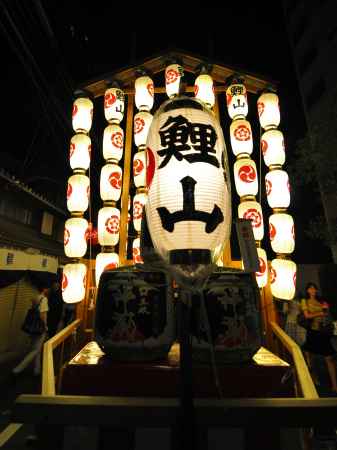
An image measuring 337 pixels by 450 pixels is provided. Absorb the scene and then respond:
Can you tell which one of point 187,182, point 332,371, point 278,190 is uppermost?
point 278,190

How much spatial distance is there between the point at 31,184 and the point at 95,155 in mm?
5658

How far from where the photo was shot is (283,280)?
499 cm

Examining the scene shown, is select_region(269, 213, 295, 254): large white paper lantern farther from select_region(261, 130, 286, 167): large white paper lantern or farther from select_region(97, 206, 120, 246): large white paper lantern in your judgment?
select_region(97, 206, 120, 246): large white paper lantern

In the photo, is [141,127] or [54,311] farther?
[54,311]

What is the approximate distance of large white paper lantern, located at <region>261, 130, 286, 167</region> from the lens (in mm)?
5530

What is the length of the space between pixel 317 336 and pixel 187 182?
18.8 ft

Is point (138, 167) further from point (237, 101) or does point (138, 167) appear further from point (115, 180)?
point (237, 101)

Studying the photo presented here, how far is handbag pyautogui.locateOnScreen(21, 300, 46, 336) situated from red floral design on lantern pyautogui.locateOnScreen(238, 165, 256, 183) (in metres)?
6.58

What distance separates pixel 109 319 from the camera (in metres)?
2.62

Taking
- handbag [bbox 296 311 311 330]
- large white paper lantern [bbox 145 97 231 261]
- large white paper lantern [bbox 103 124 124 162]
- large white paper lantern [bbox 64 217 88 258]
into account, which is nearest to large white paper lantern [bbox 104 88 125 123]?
large white paper lantern [bbox 103 124 124 162]

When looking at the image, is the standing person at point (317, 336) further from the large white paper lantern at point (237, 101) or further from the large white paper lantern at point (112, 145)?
→ the large white paper lantern at point (112, 145)

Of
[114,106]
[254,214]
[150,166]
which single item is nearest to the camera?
[150,166]

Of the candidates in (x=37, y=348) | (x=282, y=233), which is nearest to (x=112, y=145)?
(x=282, y=233)

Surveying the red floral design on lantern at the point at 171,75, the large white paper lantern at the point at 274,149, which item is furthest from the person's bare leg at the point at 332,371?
the red floral design on lantern at the point at 171,75
